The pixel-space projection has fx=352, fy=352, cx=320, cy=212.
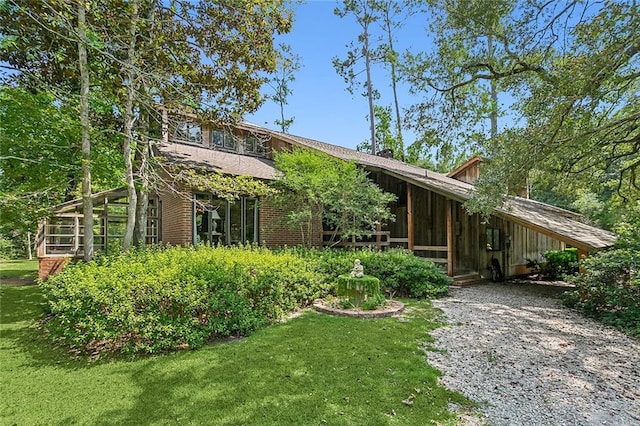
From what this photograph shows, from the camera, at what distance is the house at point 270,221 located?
1099cm

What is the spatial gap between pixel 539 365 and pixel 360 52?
25595 mm

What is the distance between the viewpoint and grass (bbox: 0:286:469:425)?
11.8 ft

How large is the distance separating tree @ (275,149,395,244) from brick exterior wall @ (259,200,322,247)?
106 cm

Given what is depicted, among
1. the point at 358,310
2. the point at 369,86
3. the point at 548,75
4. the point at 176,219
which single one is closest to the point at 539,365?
the point at 358,310

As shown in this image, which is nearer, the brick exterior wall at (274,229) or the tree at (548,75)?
the tree at (548,75)

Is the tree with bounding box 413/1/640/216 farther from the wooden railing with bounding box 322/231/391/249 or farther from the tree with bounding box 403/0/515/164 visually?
the wooden railing with bounding box 322/231/391/249

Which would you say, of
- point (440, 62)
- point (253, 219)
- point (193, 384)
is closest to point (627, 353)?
point (193, 384)

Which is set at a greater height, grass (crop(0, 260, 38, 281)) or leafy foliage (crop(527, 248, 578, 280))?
leafy foliage (crop(527, 248, 578, 280))

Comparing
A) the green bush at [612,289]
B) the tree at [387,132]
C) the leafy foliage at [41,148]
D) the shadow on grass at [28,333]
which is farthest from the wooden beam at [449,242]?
the tree at [387,132]

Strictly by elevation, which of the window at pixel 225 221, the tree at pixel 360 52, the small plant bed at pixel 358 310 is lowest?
the small plant bed at pixel 358 310

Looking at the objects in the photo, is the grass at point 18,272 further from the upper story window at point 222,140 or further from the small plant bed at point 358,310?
the small plant bed at point 358,310

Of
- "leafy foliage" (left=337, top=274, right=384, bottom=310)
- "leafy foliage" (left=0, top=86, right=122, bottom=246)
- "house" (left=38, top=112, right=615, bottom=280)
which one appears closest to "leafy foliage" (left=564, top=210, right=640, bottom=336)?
"house" (left=38, top=112, right=615, bottom=280)

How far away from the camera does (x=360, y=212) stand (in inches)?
422

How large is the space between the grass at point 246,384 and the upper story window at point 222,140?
10.5m
